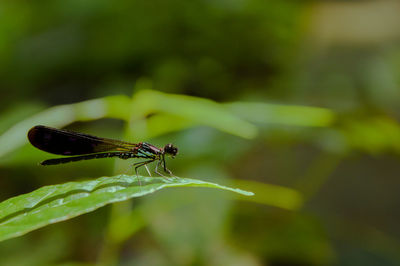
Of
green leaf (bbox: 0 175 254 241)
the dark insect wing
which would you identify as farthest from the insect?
green leaf (bbox: 0 175 254 241)

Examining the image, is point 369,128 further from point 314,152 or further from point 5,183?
point 5,183

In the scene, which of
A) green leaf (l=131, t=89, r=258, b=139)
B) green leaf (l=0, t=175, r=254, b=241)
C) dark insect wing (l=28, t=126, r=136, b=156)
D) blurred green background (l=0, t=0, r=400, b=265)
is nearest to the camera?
green leaf (l=0, t=175, r=254, b=241)

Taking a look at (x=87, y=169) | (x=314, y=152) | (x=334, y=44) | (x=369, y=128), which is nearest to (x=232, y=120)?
(x=369, y=128)

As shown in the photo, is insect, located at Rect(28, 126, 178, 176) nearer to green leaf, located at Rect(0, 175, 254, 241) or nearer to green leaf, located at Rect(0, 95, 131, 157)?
green leaf, located at Rect(0, 95, 131, 157)

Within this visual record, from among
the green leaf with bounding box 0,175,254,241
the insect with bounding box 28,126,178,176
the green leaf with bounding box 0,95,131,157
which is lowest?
the green leaf with bounding box 0,175,254,241

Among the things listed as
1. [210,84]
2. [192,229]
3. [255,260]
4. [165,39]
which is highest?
[165,39]

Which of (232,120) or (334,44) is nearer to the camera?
(232,120)
